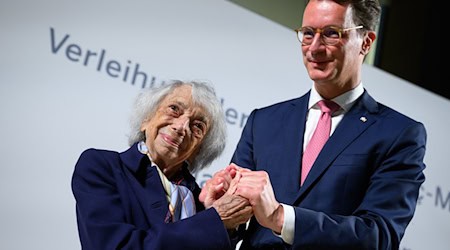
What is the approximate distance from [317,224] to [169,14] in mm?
1640

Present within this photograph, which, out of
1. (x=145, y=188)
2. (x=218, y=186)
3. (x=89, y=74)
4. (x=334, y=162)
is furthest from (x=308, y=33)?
(x=89, y=74)

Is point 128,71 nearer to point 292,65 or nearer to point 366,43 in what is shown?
point 292,65

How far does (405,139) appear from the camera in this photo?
1.83 m

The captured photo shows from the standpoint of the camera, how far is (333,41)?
189 centimetres

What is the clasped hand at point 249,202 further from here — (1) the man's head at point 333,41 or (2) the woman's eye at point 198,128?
(1) the man's head at point 333,41

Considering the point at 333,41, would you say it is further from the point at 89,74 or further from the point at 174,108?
the point at 89,74

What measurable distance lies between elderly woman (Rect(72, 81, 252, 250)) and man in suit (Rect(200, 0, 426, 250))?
9 centimetres

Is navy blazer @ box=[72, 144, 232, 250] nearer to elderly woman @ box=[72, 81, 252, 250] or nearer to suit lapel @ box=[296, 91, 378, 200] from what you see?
elderly woman @ box=[72, 81, 252, 250]

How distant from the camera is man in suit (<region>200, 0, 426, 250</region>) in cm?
172

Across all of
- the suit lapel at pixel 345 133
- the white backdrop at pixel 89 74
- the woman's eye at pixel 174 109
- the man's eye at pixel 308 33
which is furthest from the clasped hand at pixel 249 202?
the white backdrop at pixel 89 74

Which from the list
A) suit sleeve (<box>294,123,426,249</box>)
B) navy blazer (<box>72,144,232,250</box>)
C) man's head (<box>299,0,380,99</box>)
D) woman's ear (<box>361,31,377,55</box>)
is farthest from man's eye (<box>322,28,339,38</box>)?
navy blazer (<box>72,144,232,250</box>)

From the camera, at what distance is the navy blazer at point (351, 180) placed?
1.72 m

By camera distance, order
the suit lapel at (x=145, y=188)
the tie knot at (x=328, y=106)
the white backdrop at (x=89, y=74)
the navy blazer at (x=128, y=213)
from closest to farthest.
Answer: the navy blazer at (x=128, y=213)
the suit lapel at (x=145, y=188)
the tie knot at (x=328, y=106)
the white backdrop at (x=89, y=74)

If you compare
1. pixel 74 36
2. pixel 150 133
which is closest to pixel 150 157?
pixel 150 133
